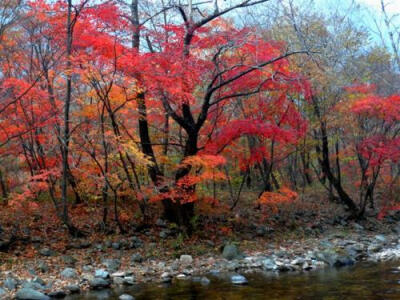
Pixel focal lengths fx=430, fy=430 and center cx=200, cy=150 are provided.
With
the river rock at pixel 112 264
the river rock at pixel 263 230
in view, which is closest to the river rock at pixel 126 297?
the river rock at pixel 112 264

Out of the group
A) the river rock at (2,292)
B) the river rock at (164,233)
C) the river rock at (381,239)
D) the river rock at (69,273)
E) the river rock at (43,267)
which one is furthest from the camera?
the river rock at (381,239)

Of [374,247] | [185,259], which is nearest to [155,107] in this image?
[185,259]

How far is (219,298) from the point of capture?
955cm

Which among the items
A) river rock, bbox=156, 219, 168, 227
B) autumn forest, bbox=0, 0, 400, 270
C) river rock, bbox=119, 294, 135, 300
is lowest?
river rock, bbox=119, 294, 135, 300

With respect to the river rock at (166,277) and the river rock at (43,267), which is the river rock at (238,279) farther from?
the river rock at (43,267)

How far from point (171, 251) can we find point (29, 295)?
5.66 meters

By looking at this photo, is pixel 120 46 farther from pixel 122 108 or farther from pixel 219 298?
pixel 219 298

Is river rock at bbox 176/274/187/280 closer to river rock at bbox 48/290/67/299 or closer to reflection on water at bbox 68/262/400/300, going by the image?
reflection on water at bbox 68/262/400/300

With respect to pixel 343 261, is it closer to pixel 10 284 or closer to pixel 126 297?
pixel 126 297

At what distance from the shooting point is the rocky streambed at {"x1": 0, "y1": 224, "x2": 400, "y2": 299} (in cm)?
1057

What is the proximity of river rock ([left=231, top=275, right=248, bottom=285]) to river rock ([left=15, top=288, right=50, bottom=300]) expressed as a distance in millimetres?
4573

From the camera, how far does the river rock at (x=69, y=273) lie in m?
11.2

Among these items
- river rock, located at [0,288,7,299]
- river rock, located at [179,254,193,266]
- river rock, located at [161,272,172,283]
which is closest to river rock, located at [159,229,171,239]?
river rock, located at [179,254,193,266]

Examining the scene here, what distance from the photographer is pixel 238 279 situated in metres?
11.2
